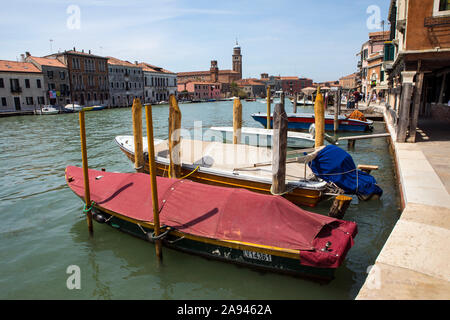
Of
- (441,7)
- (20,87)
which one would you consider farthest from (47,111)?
(441,7)

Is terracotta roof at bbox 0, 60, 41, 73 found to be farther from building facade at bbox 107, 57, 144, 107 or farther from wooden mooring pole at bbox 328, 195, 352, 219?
wooden mooring pole at bbox 328, 195, 352, 219

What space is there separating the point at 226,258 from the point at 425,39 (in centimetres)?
968

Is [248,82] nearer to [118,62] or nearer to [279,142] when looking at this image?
[118,62]

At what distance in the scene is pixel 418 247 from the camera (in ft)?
14.4

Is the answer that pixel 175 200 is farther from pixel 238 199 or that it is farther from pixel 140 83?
pixel 140 83

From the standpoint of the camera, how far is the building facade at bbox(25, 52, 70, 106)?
167ft

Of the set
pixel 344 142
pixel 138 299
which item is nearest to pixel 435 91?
pixel 344 142

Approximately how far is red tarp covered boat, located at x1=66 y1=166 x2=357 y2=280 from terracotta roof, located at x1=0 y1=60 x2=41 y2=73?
49.5 m

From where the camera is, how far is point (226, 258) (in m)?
5.61

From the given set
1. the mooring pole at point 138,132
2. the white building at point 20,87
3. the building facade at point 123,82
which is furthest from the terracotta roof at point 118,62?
the mooring pole at point 138,132

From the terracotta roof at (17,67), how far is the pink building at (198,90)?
57.2 metres

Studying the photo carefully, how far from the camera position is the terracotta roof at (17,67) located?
148 feet

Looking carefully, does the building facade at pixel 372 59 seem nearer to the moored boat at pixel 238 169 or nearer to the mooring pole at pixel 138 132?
the moored boat at pixel 238 169

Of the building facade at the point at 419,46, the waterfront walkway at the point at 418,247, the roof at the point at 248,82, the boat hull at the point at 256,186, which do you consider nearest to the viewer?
the waterfront walkway at the point at 418,247
